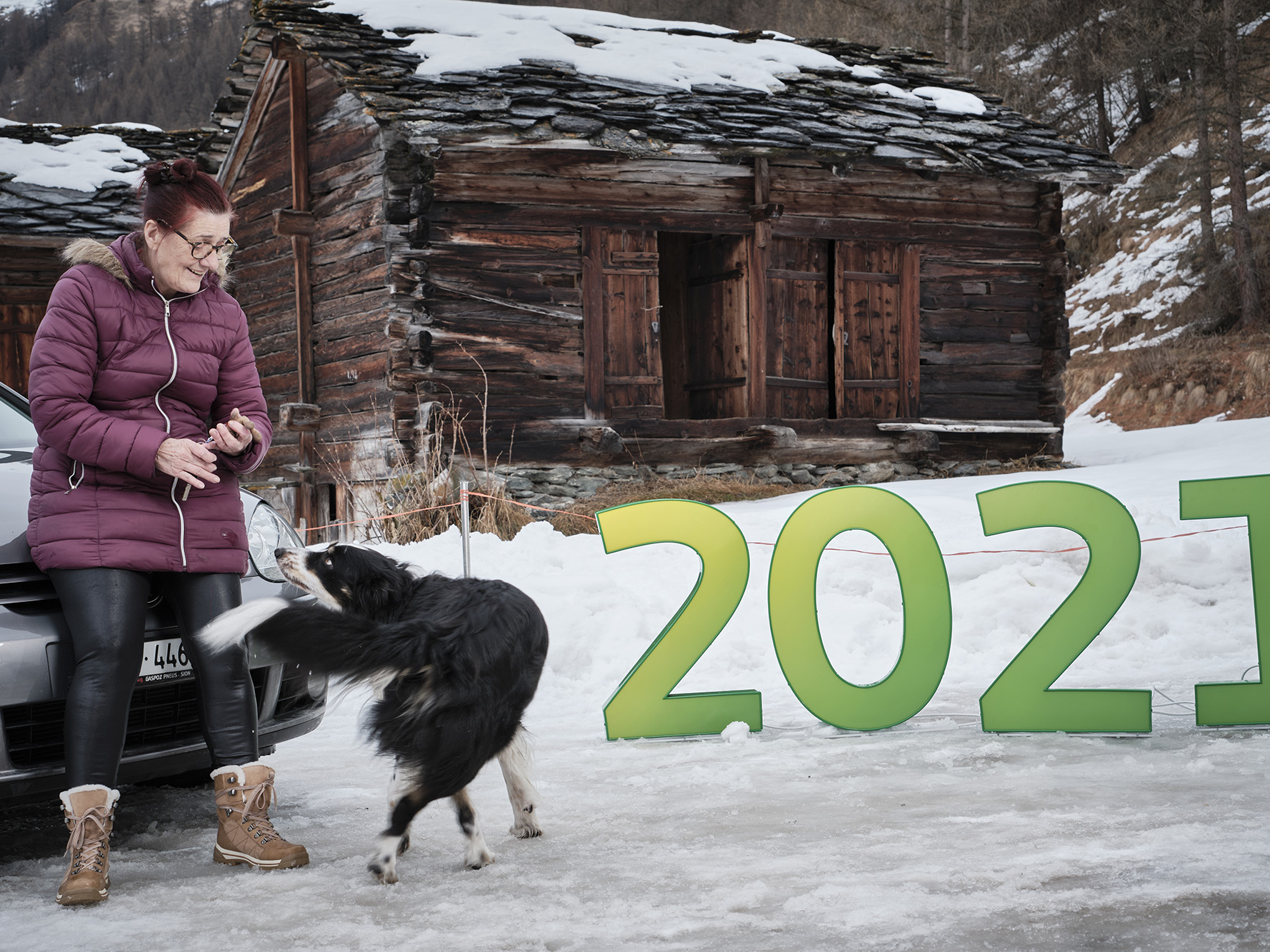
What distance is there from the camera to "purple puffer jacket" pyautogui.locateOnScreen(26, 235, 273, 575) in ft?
9.55

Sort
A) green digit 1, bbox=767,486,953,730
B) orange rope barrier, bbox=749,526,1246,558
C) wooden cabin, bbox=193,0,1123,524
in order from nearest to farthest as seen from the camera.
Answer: green digit 1, bbox=767,486,953,730 < orange rope barrier, bbox=749,526,1246,558 < wooden cabin, bbox=193,0,1123,524

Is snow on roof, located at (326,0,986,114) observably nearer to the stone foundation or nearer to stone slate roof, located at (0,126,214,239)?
the stone foundation

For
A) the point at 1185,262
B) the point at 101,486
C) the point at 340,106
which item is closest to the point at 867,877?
the point at 101,486

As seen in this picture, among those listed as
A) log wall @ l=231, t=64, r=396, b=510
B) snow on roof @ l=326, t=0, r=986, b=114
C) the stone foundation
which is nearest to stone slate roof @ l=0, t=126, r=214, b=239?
log wall @ l=231, t=64, r=396, b=510

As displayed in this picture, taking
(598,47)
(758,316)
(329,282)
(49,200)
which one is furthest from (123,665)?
(49,200)

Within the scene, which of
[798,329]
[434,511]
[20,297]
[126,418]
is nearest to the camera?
[126,418]

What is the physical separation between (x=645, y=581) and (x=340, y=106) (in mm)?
7082

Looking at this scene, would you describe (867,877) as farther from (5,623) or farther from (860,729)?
(5,623)

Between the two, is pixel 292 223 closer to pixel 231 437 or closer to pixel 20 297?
pixel 20 297

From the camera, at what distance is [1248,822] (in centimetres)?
324

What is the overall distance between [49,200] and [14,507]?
48.1ft

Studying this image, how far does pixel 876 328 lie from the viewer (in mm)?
12578

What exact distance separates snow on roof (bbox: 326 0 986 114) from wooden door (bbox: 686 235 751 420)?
1.89m

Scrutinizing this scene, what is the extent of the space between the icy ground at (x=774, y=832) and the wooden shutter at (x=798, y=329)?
19.8 ft
